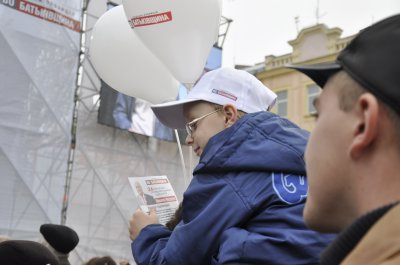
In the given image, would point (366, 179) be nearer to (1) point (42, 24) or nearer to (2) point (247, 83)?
(2) point (247, 83)

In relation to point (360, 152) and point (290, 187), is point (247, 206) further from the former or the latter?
point (360, 152)

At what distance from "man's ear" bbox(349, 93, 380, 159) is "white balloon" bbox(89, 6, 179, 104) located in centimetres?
197

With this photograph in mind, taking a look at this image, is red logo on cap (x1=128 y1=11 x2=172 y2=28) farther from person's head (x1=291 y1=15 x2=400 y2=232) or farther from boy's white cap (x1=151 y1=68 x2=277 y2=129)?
person's head (x1=291 y1=15 x2=400 y2=232)

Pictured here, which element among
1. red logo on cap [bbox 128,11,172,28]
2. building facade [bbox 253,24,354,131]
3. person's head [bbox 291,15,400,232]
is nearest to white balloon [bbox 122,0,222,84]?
red logo on cap [bbox 128,11,172,28]

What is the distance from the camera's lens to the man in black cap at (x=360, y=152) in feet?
1.96

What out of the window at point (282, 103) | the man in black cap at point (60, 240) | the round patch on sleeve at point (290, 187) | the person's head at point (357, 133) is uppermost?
the person's head at point (357, 133)

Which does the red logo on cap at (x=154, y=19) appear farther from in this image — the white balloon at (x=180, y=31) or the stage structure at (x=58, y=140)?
the stage structure at (x=58, y=140)

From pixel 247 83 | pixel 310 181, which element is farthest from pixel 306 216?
pixel 247 83

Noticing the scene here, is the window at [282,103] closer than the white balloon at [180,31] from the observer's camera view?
No

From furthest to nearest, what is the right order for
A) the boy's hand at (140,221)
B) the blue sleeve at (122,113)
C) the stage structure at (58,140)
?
1. the blue sleeve at (122,113)
2. the stage structure at (58,140)
3. the boy's hand at (140,221)

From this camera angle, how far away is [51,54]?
543cm

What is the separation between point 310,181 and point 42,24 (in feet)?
16.8

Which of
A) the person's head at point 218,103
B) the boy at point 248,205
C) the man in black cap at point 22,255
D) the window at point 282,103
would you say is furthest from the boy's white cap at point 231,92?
the window at point 282,103

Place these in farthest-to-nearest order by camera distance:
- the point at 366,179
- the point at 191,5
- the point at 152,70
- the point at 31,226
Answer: the point at 31,226 → the point at 152,70 → the point at 191,5 → the point at 366,179
